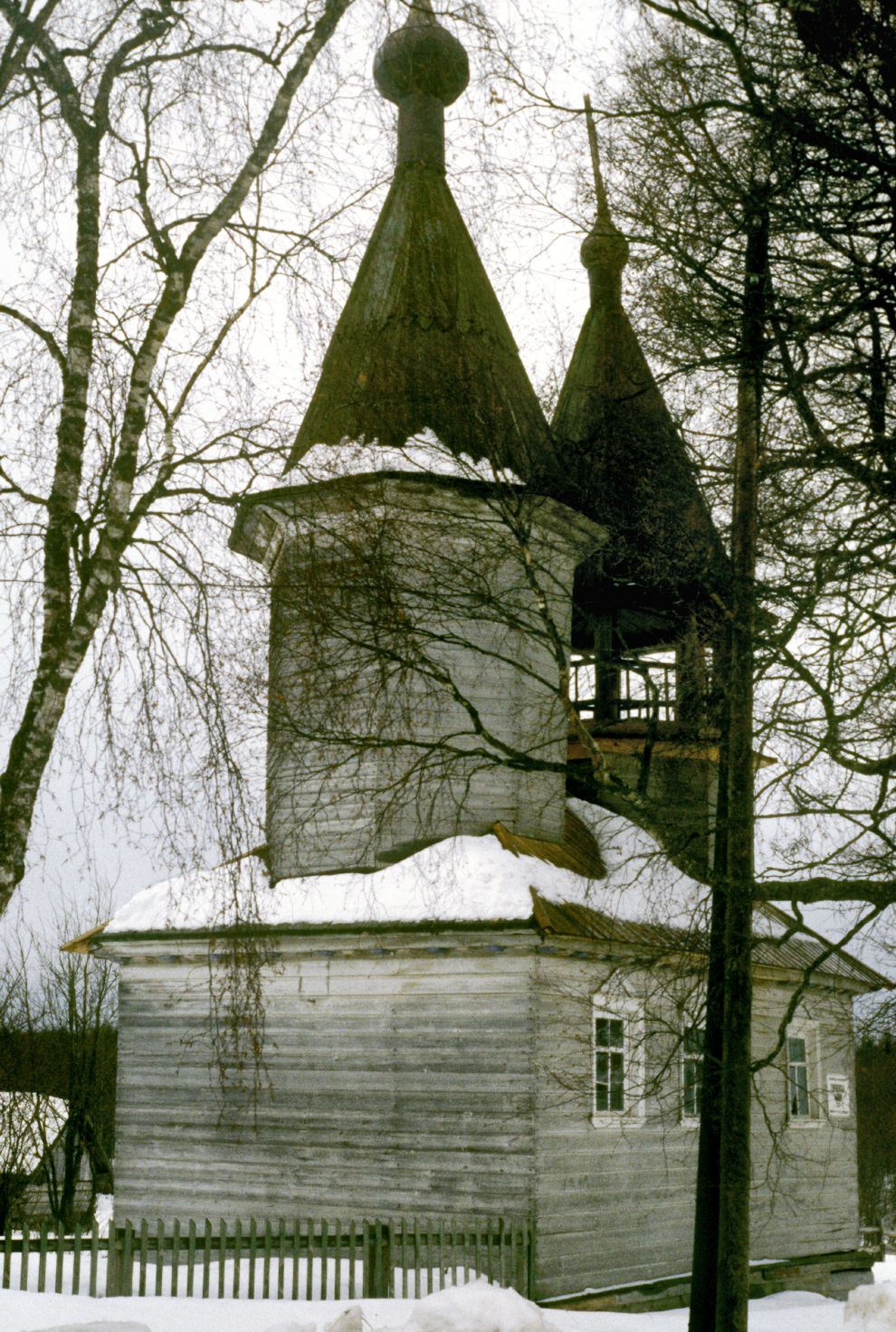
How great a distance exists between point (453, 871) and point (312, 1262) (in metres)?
4.15

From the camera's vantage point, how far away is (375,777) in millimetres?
16688

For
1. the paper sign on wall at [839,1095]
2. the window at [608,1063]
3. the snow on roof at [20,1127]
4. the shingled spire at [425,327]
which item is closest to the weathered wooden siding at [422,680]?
the shingled spire at [425,327]

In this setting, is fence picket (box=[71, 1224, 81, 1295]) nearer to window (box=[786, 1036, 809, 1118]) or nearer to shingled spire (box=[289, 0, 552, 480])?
shingled spire (box=[289, 0, 552, 480])

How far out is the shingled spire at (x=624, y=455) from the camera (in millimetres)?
13398

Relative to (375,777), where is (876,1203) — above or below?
below

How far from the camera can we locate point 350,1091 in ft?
52.4

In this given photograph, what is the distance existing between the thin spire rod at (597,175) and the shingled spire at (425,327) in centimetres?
303

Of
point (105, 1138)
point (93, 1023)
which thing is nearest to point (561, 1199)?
point (93, 1023)

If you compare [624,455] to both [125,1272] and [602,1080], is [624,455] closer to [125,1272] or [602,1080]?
[602,1080]

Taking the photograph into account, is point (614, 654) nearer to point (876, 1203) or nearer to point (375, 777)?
point (375, 777)

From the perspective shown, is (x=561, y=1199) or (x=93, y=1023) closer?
(x=561, y=1199)

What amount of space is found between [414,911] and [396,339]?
7505 millimetres

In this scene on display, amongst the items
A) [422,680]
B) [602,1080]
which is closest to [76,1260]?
[602,1080]

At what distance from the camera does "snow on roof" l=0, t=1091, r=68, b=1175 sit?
A: 2766cm
